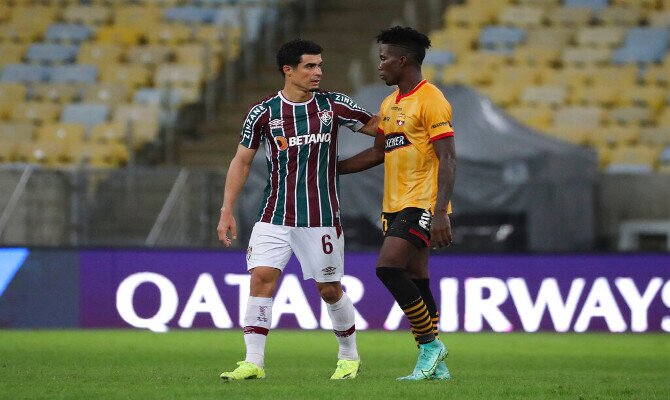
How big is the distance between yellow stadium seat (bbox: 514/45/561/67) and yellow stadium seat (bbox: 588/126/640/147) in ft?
6.66

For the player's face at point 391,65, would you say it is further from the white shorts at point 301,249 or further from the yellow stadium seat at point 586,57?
the yellow stadium seat at point 586,57

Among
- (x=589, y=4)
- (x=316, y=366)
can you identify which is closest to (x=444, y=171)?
(x=316, y=366)

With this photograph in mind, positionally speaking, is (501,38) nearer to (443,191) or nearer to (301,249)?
(301,249)

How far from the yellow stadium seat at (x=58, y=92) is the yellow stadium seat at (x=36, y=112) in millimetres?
181

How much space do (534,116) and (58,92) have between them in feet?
24.0

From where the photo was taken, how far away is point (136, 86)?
69.6ft

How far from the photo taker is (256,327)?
8.27 m

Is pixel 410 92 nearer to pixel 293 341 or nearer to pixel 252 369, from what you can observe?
pixel 252 369

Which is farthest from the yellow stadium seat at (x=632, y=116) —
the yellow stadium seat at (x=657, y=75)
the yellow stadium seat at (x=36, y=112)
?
the yellow stadium seat at (x=36, y=112)

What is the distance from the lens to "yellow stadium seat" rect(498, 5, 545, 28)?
21.0 m

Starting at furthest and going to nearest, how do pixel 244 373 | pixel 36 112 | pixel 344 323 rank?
pixel 36 112 → pixel 344 323 → pixel 244 373

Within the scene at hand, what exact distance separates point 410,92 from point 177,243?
26.6 ft

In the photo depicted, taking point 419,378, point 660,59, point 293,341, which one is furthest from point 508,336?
point 660,59

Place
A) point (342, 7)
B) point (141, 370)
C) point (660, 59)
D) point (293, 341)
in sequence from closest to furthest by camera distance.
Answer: point (141, 370) < point (293, 341) < point (660, 59) < point (342, 7)
